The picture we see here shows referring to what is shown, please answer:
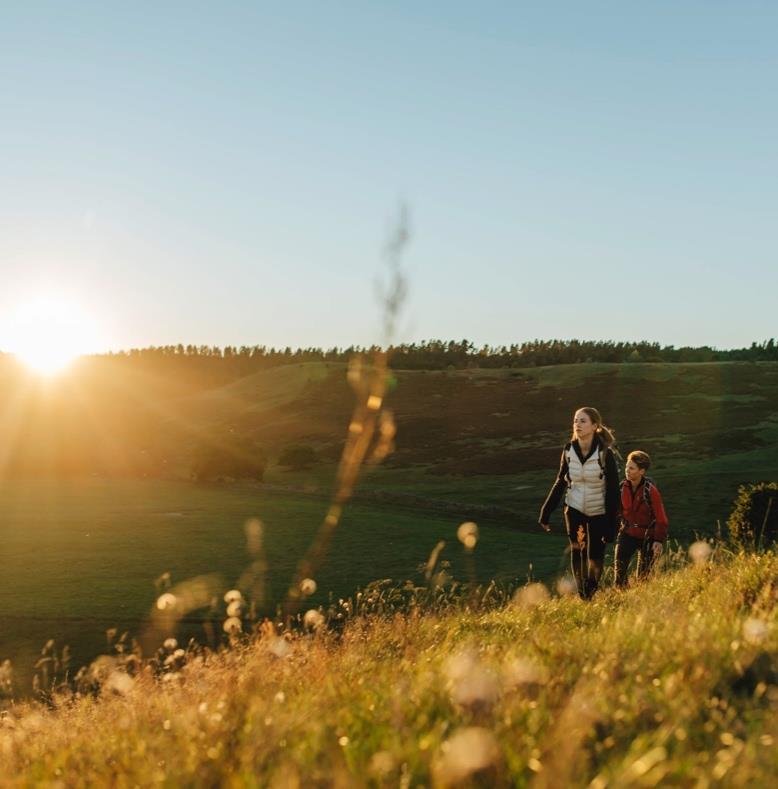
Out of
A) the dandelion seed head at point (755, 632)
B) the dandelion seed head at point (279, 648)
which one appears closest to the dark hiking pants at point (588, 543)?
the dandelion seed head at point (279, 648)

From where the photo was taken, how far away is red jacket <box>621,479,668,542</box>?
11.3m

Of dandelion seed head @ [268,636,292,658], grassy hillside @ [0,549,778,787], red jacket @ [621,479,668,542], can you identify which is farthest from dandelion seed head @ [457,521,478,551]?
grassy hillside @ [0,549,778,787]

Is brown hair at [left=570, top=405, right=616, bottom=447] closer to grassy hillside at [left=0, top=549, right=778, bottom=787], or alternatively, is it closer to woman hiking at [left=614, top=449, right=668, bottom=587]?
woman hiking at [left=614, top=449, right=668, bottom=587]

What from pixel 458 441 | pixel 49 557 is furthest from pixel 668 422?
pixel 49 557

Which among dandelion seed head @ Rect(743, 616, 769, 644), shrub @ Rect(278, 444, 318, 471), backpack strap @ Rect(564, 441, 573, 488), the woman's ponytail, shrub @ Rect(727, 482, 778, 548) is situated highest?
the woman's ponytail

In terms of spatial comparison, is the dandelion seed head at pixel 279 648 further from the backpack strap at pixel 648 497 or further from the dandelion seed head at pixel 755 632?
the backpack strap at pixel 648 497

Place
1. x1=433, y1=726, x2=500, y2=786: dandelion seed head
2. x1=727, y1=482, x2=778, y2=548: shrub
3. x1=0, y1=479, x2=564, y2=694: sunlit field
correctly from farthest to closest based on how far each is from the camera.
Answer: x1=727, y1=482, x2=778, y2=548: shrub
x1=0, y1=479, x2=564, y2=694: sunlit field
x1=433, y1=726, x2=500, y2=786: dandelion seed head

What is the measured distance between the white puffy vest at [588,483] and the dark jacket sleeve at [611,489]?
0.17 ft

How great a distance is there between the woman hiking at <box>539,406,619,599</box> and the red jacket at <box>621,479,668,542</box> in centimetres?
92

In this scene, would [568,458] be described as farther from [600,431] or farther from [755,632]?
[755,632]

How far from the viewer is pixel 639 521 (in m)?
11.6

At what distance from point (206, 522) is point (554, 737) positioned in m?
26.7

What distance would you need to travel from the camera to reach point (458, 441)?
196 feet

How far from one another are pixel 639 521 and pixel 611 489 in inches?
51.7
